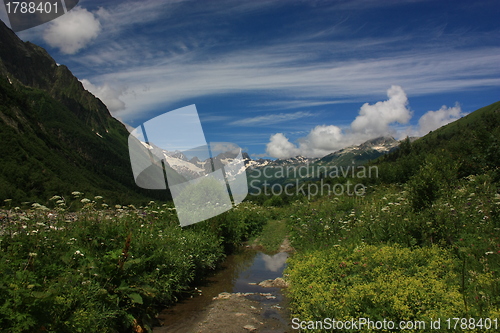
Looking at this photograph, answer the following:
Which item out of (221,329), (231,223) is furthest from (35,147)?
(221,329)

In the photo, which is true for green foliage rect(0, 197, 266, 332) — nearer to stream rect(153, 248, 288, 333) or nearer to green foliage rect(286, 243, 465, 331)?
stream rect(153, 248, 288, 333)

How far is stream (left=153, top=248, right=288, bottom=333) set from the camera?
772 cm

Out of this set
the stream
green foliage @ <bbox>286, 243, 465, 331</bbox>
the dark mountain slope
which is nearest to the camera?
green foliage @ <bbox>286, 243, 465, 331</bbox>

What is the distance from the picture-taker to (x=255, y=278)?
12.2 meters

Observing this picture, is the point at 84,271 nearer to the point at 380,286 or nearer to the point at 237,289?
the point at 380,286

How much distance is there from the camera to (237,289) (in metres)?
10.7

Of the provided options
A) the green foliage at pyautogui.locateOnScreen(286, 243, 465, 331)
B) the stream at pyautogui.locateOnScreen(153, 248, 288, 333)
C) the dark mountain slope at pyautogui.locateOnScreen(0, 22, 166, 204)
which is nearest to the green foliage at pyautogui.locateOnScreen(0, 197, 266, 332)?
the stream at pyautogui.locateOnScreen(153, 248, 288, 333)

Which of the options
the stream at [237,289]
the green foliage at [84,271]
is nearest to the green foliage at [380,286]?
the stream at [237,289]

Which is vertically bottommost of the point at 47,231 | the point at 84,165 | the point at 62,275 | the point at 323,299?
the point at 323,299

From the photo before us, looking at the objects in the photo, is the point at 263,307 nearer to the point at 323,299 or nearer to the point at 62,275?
the point at 323,299

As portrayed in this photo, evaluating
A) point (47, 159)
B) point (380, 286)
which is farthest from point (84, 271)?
point (47, 159)

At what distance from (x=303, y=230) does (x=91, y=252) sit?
34.7 feet

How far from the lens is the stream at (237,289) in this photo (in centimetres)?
772
